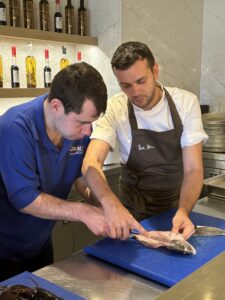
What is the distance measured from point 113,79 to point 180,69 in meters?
0.80

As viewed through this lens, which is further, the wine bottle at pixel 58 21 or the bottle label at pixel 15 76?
the wine bottle at pixel 58 21

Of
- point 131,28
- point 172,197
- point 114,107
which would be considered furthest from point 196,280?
point 131,28

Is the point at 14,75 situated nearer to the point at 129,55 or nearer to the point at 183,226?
the point at 129,55

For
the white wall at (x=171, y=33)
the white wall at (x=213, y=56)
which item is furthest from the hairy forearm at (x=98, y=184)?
the white wall at (x=213, y=56)

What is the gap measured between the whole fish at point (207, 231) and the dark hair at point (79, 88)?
0.52 meters

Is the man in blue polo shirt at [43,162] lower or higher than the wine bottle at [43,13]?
lower

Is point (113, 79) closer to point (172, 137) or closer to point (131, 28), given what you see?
point (131, 28)

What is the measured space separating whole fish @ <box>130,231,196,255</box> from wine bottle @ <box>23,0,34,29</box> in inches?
66.8

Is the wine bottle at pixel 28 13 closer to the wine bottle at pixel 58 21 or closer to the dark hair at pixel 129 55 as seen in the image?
the wine bottle at pixel 58 21

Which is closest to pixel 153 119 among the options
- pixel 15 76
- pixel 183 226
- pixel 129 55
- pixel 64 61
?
pixel 129 55

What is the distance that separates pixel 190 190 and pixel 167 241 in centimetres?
39

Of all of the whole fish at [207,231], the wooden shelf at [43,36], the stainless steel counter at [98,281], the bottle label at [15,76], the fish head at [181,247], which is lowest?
the stainless steel counter at [98,281]

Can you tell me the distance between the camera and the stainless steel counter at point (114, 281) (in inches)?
30.5

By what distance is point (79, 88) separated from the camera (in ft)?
3.59
